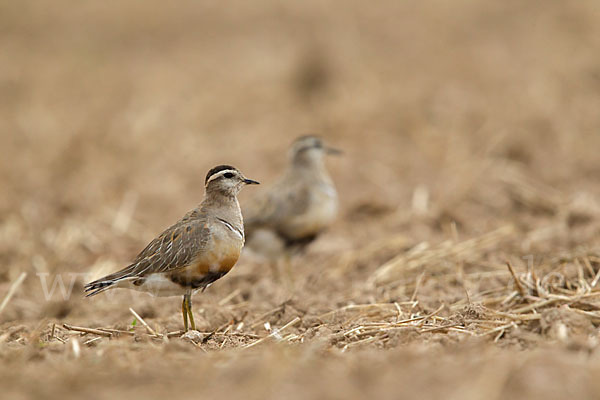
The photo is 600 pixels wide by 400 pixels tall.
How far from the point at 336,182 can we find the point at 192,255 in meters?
6.12

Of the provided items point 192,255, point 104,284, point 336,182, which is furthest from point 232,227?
point 336,182

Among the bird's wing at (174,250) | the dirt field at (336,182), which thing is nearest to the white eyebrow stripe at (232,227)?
the bird's wing at (174,250)

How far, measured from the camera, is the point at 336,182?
37.9 feet

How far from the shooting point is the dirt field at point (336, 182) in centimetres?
409

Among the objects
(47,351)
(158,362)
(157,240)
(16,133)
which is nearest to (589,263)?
(157,240)

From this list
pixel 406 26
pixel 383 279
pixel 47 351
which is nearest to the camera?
pixel 47 351

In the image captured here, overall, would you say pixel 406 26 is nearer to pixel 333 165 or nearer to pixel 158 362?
pixel 333 165

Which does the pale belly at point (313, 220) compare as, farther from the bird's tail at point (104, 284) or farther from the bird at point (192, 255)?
the bird's tail at point (104, 284)

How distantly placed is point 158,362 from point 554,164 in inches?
321

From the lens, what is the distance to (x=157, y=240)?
19.2 ft

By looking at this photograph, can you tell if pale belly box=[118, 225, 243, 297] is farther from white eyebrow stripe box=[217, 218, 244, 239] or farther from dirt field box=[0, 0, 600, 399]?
dirt field box=[0, 0, 600, 399]

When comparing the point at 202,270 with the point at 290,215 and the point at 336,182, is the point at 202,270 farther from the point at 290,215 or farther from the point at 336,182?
the point at 336,182

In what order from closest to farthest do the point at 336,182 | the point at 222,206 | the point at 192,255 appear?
the point at 192,255
the point at 222,206
the point at 336,182

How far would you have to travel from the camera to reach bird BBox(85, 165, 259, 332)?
5609 mm
